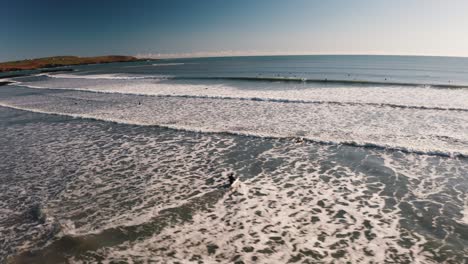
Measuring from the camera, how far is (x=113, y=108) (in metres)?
28.1

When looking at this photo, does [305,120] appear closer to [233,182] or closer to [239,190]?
[233,182]

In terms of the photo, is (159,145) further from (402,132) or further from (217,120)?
(402,132)

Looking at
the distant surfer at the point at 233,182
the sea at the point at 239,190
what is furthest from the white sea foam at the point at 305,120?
the distant surfer at the point at 233,182

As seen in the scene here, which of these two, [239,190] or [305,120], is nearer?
[239,190]

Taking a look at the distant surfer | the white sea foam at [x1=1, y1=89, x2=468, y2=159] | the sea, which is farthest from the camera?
the white sea foam at [x1=1, y1=89, x2=468, y2=159]

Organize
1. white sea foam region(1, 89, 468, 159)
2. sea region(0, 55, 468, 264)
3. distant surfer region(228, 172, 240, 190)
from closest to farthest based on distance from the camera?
sea region(0, 55, 468, 264)
distant surfer region(228, 172, 240, 190)
white sea foam region(1, 89, 468, 159)

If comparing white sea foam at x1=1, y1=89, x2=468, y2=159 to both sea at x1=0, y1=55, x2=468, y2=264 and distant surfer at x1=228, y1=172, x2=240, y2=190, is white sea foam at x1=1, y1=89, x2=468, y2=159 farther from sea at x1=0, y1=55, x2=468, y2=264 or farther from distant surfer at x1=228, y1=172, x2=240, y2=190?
distant surfer at x1=228, y1=172, x2=240, y2=190

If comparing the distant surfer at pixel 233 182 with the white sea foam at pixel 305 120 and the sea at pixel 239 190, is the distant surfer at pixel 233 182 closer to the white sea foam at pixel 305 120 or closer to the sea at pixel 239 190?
the sea at pixel 239 190

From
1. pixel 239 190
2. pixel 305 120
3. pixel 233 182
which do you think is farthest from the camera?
pixel 305 120

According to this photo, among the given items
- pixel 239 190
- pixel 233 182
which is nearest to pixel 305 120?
pixel 233 182

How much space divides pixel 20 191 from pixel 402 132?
18358mm

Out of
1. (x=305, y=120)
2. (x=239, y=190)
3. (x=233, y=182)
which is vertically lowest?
(x=239, y=190)

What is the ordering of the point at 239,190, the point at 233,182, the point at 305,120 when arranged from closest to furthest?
1. the point at 239,190
2. the point at 233,182
3. the point at 305,120

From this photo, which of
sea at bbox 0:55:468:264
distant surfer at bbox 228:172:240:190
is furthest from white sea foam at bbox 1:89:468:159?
distant surfer at bbox 228:172:240:190
